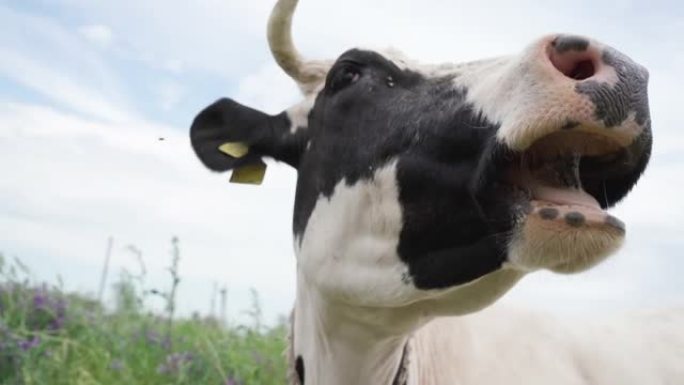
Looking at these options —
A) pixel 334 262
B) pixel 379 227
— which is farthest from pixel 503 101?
pixel 334 262

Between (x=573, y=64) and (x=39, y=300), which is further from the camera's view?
(x=39, y=300)

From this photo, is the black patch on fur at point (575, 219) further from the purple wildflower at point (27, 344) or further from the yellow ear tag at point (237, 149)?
the purple wildflower at point (27, 344)

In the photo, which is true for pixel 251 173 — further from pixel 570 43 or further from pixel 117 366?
pixel 117 366

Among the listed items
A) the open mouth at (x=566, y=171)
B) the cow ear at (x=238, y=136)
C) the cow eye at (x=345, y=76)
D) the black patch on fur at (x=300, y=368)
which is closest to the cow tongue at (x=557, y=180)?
the open mouth at (x=566, y=171)

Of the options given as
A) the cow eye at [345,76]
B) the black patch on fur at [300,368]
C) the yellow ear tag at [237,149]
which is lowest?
the black patch on fur at [300,368]

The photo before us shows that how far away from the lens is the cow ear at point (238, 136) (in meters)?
4.07

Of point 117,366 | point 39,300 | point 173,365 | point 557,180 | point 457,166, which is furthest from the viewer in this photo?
point 39,300

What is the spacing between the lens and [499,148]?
9.16 ft

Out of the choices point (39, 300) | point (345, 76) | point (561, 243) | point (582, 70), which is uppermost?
point (345, 76)

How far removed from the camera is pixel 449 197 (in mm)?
3072

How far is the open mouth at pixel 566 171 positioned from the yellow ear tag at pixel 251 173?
5.23 feet

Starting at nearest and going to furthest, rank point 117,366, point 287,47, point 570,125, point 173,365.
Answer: point 570,125, point 287,47, point 117,366, point 173,365

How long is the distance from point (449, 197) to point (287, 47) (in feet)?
4.72

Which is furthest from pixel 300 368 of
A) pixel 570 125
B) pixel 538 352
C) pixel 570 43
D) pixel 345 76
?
pixel 570 43
